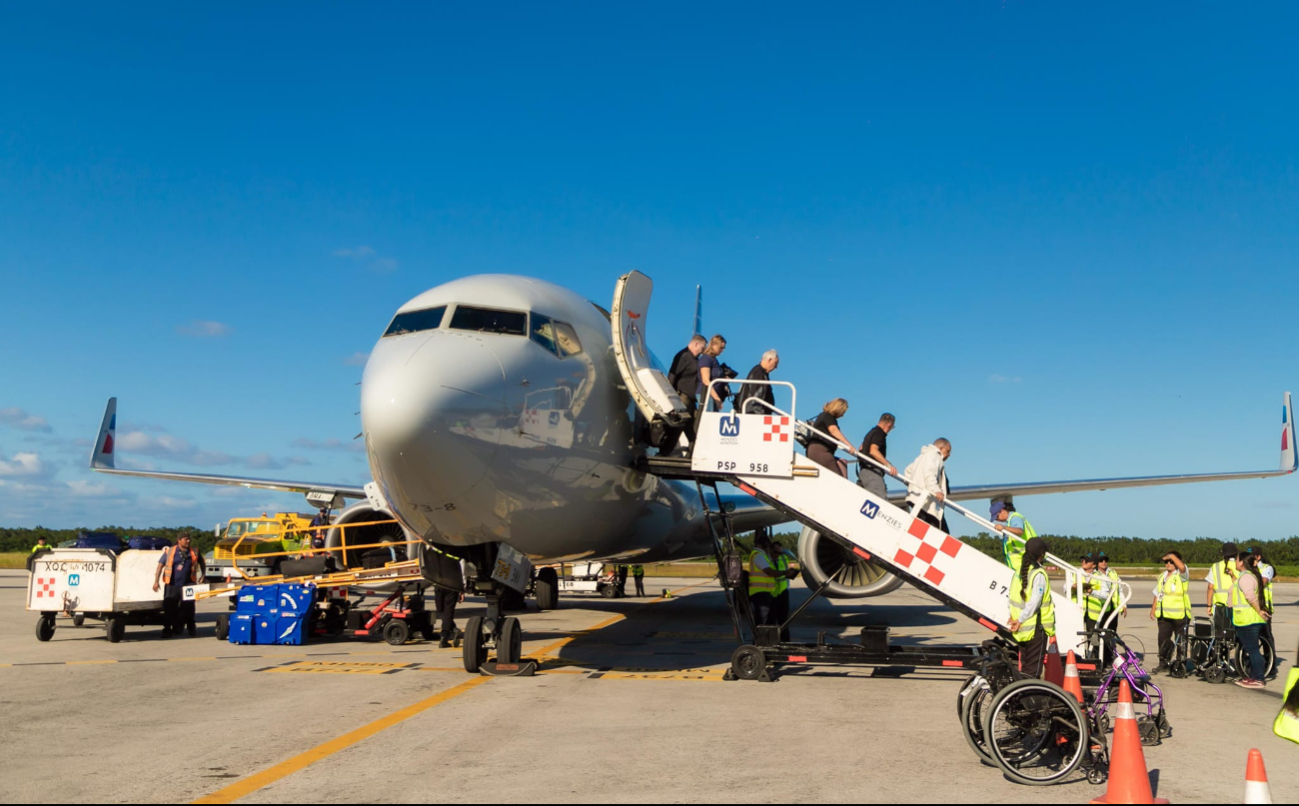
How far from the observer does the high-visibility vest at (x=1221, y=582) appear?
10969 millimetres

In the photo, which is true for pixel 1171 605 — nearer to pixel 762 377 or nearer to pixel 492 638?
pixel 762 377

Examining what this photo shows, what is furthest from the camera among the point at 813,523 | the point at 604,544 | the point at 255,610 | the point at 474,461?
the point at 255,610

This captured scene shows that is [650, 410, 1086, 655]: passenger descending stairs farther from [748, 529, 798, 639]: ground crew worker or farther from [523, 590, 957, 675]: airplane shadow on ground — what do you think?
[748, 529, 798, 639]: ground crew worker

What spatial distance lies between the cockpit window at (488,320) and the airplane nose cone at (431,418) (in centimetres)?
43

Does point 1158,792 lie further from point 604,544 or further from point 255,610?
point 255,610

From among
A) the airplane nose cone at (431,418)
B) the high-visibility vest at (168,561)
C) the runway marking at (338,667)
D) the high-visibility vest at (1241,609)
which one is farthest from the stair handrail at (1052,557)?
the high-visibility vest at (168,561)

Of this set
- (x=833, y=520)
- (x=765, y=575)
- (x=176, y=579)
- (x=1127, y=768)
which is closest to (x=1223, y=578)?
(x=833, y=520)

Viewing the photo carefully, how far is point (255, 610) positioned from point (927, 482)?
989 centimetres

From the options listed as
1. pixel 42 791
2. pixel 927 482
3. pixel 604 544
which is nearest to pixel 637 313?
pixel 604 544

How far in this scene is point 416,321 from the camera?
30.0ft

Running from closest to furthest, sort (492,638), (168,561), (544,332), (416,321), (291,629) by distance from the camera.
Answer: (416,321), (544,332), (492,638), (291,629), (168,561)

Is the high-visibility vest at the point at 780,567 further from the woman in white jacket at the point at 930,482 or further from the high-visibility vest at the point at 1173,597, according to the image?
the high-visibility vest at the point at 1173,597

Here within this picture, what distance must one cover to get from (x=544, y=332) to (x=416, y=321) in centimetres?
124

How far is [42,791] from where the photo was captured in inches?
202
